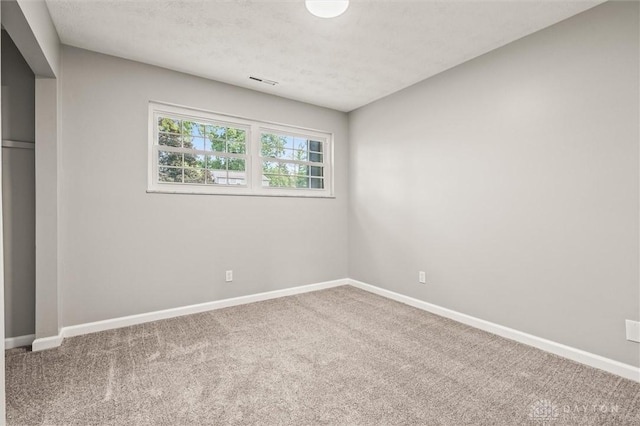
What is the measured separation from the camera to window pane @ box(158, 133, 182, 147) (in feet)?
10.6

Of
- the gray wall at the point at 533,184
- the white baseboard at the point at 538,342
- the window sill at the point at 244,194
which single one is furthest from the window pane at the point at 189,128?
the white baseboard at the point at 538,342

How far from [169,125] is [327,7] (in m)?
2.06

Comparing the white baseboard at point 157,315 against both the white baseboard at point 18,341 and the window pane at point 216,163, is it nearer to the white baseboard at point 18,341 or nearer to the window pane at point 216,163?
the white baseboard at point 18,341

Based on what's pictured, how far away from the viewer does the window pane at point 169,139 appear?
3.24m

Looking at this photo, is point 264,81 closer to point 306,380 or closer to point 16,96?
point 16,96

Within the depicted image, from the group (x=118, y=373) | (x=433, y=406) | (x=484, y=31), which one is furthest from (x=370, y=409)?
(x=484, y=31)

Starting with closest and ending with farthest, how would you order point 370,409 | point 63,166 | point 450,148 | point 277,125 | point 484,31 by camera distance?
point 370,409, point 484,31, point 63,166, point 450,148, point 277,125

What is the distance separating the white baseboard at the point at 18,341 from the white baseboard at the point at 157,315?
0.73 feet

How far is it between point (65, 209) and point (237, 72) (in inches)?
80.8

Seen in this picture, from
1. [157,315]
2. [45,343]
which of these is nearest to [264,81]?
[157,315]

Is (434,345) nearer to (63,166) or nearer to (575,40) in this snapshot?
(575,40)

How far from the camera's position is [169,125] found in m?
3.29

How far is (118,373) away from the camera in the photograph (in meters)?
2.14

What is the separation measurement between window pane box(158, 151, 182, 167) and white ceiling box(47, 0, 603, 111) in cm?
87
